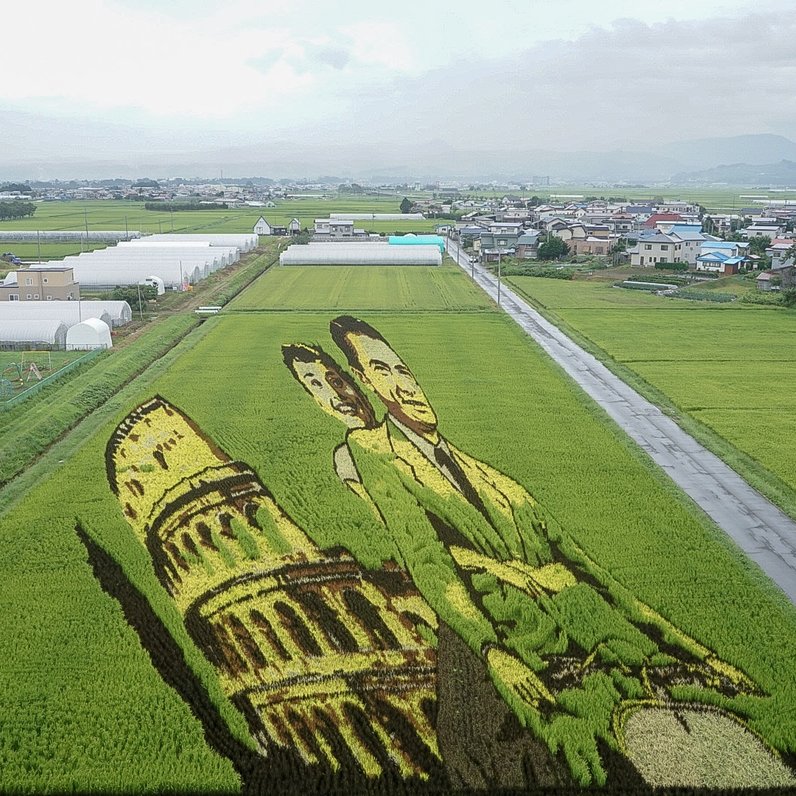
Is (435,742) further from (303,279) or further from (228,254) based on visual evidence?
(228,254)

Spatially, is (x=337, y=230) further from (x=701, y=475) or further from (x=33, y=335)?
(x=701, y=475)

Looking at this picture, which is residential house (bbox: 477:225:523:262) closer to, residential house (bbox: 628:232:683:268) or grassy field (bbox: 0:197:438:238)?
residential house (bbox: 628:232:683:268)

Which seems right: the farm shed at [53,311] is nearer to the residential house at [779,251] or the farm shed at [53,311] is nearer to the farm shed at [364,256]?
the farm shed at [364,256]

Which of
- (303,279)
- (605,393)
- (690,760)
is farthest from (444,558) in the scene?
(303,279)

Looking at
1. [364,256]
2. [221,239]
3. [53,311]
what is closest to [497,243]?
[364,256]

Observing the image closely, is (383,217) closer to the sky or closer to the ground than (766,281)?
closer to the sky

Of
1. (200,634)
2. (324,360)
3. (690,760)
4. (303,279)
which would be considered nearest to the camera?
(690,760)
